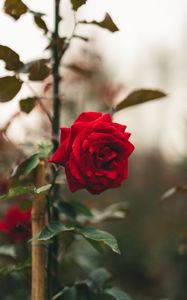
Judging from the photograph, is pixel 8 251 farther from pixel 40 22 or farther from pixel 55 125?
pixel 40 22

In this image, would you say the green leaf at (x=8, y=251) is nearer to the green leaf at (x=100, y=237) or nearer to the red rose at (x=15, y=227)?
the red rose at (x=15, y=227)

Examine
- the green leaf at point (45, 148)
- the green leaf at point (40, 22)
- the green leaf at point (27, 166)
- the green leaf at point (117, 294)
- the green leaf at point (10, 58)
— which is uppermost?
the green leaf at point (40, 22)

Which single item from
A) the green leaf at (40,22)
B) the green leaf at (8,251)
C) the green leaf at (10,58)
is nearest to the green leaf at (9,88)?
the green leaf at (10,58)

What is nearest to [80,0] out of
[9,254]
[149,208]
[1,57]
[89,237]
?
[1,57]

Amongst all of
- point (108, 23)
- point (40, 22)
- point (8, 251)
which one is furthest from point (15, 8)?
point (8, 251)

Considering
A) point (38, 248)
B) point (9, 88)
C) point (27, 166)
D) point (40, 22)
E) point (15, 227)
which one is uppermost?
point (40, 22)

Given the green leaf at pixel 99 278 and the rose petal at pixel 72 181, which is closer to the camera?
the rose petal at pixel 72 181

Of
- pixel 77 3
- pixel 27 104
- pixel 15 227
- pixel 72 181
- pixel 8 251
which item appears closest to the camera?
pixel 72 181
